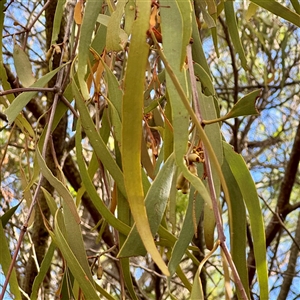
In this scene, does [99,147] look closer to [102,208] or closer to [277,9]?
[102,208]

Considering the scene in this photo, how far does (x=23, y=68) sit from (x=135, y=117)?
0.48 metres

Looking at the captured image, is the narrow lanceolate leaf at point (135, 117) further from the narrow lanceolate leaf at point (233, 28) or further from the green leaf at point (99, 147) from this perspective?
the narrow lanceolate leaf at point (233, 28)

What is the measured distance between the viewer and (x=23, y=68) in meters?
Answer: 0.89

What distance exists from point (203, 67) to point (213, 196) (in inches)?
10.9

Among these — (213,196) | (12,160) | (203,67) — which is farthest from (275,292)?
(213,196)

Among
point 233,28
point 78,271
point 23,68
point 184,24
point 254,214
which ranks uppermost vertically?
point 233,28

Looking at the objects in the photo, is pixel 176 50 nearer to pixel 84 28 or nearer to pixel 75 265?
pixel 84 28

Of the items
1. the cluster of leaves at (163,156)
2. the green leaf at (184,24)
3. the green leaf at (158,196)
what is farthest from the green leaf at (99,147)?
the green leaf at (184,24)

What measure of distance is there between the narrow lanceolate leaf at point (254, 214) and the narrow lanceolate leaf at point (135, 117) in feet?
0.61

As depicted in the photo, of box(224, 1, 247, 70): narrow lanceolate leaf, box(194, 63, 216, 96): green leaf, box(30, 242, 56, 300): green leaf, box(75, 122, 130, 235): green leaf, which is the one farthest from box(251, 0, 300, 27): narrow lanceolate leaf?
box(30, 242, 56, 300): green leaf

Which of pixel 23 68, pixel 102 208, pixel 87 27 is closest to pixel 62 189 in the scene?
pixel 102 208

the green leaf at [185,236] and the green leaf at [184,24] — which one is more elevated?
the green leaf at [184,24]

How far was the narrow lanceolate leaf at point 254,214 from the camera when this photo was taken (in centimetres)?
60

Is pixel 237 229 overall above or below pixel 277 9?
below
